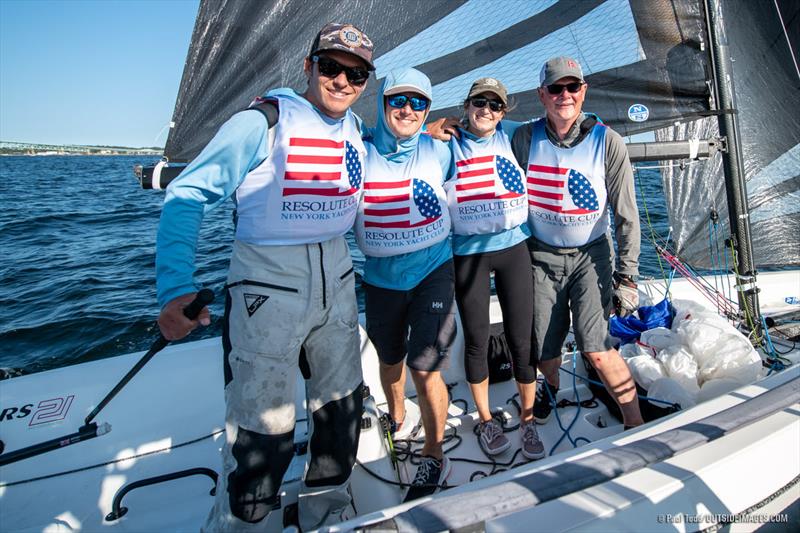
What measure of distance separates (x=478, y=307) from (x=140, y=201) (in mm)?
13973

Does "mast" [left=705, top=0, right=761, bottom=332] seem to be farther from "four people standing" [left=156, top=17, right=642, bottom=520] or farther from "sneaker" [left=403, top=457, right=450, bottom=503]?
"sneaker" [left=403, top=457, right=450, bottom=503]

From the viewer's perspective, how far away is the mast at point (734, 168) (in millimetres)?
2564

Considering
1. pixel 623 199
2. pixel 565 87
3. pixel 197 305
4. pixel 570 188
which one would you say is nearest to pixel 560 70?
pixel 565 87

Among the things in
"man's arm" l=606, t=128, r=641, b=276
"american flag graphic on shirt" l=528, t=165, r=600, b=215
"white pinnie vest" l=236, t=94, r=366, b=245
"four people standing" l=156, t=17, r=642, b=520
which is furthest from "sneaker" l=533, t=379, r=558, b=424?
"white pinnie vest" l=236, t=94, r=366, b=245

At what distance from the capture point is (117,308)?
493 cm

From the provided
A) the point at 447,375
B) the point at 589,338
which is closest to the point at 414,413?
the point at 447,375

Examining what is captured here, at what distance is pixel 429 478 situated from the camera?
1.85m

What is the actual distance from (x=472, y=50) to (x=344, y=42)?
1.80 m

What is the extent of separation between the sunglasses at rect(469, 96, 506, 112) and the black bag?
4.68 ft

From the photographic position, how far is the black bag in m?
2.75

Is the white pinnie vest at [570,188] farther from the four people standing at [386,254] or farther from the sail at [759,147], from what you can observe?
the sail at [759,147]

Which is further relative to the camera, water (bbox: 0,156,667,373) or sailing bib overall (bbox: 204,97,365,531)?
water (bbox: 0,156,667,373)

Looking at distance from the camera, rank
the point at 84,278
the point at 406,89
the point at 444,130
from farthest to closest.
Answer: the point at 84,278 < the point at 444,130 < the point at 406,89

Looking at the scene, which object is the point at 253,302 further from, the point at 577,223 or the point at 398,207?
the point at 577,223
